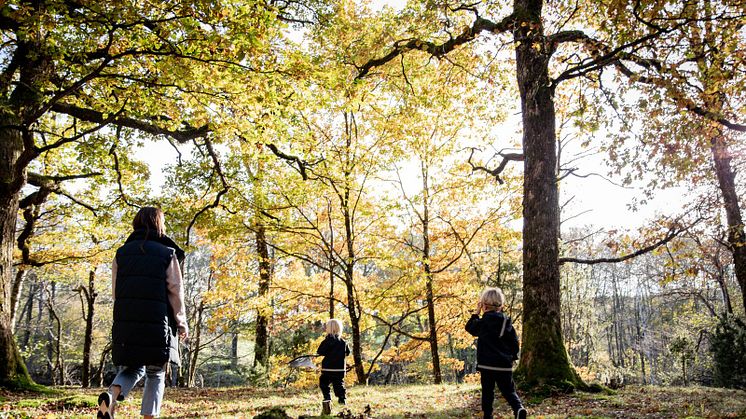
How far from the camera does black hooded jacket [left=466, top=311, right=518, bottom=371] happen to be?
202 inches

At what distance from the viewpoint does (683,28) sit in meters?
6.08

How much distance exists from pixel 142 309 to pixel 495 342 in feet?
12.5

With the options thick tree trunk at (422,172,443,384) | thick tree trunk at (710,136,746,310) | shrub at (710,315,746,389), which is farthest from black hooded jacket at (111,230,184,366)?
shrub at (710,315,746,389)

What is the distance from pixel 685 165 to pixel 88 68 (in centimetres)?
1136

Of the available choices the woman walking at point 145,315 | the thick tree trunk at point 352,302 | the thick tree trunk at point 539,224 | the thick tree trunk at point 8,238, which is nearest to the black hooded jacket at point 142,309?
the woman walking at point 145,315

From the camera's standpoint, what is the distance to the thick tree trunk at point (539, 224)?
7.37 m

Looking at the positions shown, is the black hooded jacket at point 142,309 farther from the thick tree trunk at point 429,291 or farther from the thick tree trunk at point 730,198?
the thick tree trunk at point 730,198

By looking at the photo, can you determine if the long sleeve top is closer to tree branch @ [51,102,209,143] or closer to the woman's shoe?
the woman's shoe

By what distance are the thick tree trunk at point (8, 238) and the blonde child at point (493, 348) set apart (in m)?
8.44

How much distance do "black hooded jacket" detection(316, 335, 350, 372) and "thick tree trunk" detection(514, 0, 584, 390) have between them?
10.3 ft

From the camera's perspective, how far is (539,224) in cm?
796

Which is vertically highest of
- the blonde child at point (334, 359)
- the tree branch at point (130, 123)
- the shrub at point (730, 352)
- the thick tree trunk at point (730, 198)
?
the tree branch at point (130, 123)

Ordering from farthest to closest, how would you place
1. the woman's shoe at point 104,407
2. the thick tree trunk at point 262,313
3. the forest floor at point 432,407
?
the thick tree trunk at point 262,313, the forest floor at point 432,407, the woman's shoe at point 104,407

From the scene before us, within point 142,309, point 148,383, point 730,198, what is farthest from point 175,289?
point 730,198
